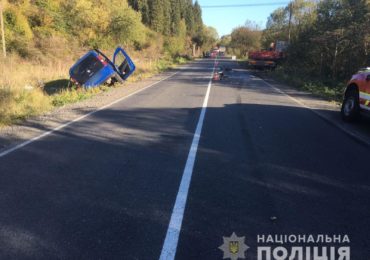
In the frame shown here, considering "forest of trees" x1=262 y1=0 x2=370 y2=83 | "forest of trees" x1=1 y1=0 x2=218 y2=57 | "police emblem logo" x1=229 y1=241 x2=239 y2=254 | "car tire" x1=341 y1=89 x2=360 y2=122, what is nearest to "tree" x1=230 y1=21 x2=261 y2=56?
"forest of trees" x1=1 y1=0 x2=218 y2=57

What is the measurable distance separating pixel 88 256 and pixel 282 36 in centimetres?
4592

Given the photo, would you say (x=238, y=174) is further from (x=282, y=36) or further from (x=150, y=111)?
(x=282, y=36)

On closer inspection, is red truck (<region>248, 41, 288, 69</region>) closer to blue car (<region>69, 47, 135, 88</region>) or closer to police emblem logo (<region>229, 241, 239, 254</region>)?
blue car (<region>69, 47, 135, 88</region>)

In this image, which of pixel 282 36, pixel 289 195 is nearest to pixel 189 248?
pixel 289 195

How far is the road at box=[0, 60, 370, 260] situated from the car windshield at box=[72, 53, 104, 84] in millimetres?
7538

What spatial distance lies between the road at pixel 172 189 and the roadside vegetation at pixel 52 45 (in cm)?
399

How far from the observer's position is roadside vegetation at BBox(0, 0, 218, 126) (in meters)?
12.3

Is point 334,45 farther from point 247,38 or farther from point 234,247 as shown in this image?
point 247,38

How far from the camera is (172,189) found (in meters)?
4.64

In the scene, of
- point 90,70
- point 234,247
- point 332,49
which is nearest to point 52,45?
point 90,70

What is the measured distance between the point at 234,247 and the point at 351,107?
750 centimetres

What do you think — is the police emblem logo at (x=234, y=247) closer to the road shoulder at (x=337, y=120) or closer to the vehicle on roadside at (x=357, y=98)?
the road shoulder at (x=337, y=120)

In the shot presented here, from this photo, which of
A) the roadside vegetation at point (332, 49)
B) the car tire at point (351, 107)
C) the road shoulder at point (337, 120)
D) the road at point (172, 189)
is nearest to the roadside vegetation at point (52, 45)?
the road at point (172, 189)

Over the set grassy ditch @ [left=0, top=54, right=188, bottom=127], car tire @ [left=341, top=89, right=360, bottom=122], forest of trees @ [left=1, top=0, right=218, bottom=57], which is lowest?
grassy ditch @ [left=0, top=54, right=188, bottom=127]
